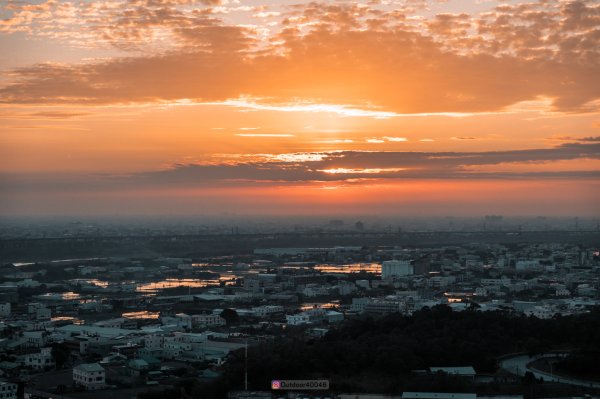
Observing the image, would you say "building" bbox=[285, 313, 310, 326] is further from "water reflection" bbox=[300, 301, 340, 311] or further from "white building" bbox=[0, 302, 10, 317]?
"white building" bbox=[0, 302, 10, 317]

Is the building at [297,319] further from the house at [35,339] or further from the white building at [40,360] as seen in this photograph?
the white building at [40,360]

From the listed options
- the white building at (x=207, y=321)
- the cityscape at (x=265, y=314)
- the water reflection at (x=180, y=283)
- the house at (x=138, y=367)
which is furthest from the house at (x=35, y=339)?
the water reflection at (x=180, y=283)

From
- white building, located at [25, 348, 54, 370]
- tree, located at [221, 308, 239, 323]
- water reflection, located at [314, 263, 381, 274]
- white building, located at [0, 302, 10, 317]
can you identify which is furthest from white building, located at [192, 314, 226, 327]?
water reflection, located at [314, 263, 381, 274]

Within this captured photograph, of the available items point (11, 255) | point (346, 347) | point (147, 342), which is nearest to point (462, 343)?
point (346, 347)

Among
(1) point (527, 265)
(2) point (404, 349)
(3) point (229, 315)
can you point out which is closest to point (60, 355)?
(2) point (404, 349)

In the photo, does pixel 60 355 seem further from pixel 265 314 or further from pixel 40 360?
pixel 265 314

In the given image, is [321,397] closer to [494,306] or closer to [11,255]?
[494,306]

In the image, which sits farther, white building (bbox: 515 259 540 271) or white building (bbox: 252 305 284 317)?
white building (bbox: 515 259 540 271)
